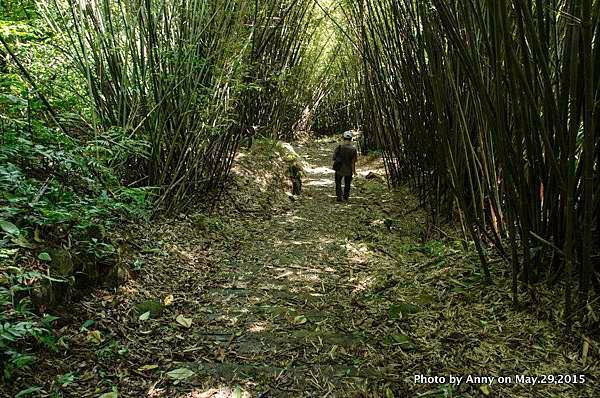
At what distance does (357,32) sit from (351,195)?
2.17m

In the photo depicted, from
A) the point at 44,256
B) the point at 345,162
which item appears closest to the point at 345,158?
the point at 345,162

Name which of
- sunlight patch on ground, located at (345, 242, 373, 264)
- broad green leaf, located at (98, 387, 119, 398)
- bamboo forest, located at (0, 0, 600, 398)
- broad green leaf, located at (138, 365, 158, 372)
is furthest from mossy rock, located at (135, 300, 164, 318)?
sunlight patch on ground, located at (345, 242, 373, 264)

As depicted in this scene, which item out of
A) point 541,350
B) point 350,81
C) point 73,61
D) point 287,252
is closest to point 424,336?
point 541,350

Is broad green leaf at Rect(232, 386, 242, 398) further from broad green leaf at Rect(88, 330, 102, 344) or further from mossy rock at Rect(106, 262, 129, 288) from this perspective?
mossy rock at Rect(106, 262, 129, 288)

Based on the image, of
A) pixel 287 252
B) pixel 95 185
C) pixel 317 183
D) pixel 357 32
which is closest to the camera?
pixel 95 185

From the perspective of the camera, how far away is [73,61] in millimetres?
3453

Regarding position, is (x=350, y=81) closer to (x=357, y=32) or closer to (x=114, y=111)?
(x=357, y=32)

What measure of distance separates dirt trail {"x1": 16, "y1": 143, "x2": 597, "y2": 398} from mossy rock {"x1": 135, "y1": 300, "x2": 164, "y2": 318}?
1 centimetres

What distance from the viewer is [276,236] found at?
4137mm

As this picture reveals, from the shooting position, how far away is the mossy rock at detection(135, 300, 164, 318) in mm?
2240

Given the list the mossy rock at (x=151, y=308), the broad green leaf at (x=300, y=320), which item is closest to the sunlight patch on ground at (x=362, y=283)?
the broad green leaf at (x=300, y=320)

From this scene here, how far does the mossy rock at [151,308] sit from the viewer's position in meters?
2.24

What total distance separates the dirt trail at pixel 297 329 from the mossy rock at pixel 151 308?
12 millimetres

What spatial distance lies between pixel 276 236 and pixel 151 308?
1.94 meters
